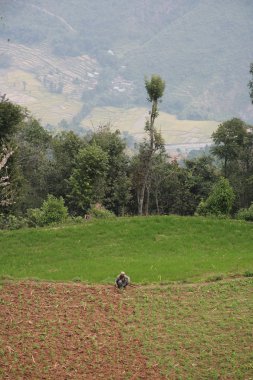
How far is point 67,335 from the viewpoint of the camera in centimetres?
1471

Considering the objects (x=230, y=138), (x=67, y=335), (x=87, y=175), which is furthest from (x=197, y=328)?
(x=230, y=138)

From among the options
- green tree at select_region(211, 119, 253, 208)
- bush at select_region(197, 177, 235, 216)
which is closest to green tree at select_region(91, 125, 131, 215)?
green tree at select_region(211, 119, 253, 208)

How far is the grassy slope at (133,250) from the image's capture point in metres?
21.3

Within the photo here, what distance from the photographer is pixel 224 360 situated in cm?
1367

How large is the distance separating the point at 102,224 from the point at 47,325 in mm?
12673

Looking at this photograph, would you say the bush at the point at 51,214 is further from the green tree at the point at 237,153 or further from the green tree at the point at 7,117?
the green tree at the point at 237,153

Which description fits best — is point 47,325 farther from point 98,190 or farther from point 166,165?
point 166,165

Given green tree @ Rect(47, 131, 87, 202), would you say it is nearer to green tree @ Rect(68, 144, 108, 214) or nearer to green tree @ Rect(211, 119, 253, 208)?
green tree @ Rect(68, 144, 108, 214)

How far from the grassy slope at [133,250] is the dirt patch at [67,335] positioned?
249 centimetres

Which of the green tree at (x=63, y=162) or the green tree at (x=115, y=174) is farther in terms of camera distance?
the green tree at (x=63, y=162)

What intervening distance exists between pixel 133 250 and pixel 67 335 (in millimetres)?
10313

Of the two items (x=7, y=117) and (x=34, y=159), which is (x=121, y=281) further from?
(x=34, y=159)

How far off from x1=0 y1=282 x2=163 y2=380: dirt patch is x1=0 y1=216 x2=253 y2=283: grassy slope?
249cm

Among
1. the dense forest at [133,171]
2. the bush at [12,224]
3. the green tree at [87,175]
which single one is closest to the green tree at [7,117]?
the green tree at [87,175]
